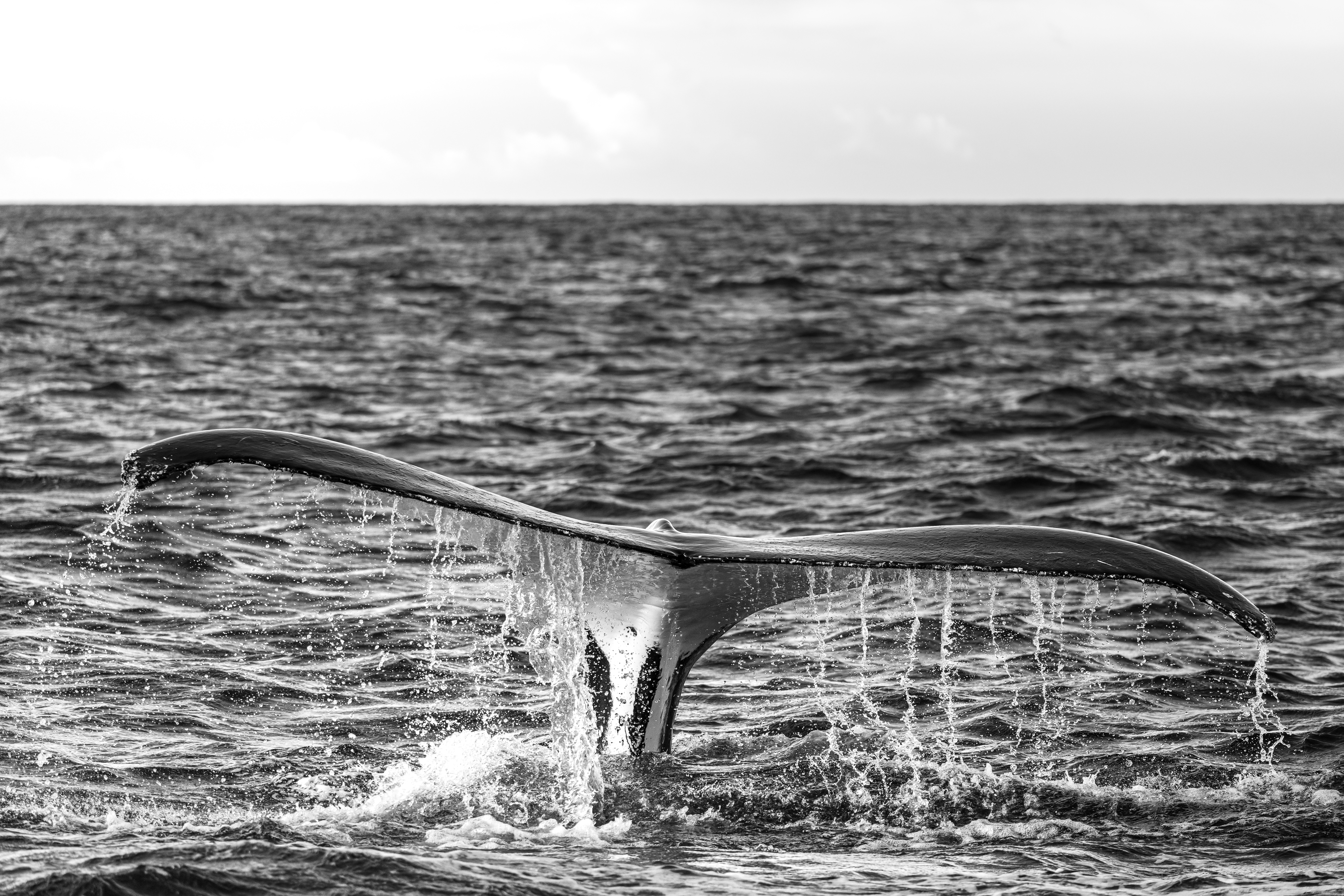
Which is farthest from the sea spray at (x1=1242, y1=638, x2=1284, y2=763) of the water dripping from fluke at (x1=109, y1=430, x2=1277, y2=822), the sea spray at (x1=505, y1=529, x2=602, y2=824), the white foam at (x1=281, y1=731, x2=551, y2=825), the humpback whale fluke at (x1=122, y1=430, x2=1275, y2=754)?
the white foam at (x1=281, y1=731, x2=551, y2=825)

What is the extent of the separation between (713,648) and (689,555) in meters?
3.67

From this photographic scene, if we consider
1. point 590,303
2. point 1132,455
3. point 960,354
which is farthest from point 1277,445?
point 590,303

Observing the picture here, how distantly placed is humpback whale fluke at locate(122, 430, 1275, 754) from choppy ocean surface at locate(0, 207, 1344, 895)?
5.4 inches

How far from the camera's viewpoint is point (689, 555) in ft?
16.7

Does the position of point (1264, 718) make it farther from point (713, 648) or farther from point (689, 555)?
point (689, 555)

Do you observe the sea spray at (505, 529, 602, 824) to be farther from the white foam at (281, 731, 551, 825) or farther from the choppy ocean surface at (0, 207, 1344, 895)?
the white foam at (281, 731, 551, 825)

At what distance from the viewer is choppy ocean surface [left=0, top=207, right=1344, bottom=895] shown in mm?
5324

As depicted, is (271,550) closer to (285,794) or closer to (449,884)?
(285,794)

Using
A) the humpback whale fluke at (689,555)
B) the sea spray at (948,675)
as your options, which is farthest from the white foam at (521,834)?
the sea spray at (948,675)

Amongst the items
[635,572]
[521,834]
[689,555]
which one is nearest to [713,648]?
[521,834]

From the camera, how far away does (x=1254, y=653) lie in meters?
8.80

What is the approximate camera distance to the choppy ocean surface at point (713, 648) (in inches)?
210

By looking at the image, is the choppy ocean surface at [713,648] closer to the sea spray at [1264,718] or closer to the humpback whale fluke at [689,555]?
the sea spray at [1264,718]

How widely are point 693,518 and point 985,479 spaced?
2935 mm
